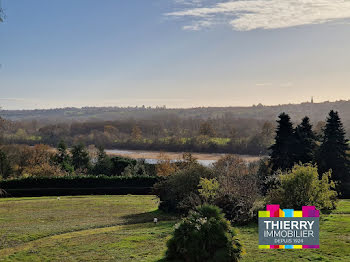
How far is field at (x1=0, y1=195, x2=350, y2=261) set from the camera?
12544 millimetres

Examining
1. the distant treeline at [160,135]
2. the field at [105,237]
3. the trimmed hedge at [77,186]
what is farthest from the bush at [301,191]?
the distant treeline at [160,135]

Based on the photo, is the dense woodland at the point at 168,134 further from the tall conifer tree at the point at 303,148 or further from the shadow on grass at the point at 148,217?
the shadow on grass at the point at 148,217

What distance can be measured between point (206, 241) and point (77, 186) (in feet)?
112

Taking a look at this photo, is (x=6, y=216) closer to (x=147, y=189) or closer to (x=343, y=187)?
(x=147, y=189)

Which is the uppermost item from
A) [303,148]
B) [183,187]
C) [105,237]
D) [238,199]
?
[303,148]

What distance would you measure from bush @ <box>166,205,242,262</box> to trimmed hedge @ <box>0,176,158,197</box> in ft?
93.3

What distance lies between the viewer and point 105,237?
17.3m

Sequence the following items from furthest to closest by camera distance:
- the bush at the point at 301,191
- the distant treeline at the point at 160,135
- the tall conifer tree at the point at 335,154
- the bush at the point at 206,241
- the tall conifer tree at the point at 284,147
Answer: the distant treeline at the point at 160,135
the tall conifer tree at the point at 284,147
the tall conifer tree at the point at 335,154
the bush at the point at 301,191
the bush at the point at 206,241

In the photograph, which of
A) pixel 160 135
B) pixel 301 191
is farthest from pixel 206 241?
pixel 160 135

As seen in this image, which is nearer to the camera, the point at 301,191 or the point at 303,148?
the point at 301,191

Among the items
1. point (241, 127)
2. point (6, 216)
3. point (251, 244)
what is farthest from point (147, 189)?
point (241, 127)

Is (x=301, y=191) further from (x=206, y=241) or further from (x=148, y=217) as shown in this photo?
(x=148, y=217)

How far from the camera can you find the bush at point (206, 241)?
1087 cm

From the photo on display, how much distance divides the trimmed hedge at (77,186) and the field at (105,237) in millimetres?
12689
